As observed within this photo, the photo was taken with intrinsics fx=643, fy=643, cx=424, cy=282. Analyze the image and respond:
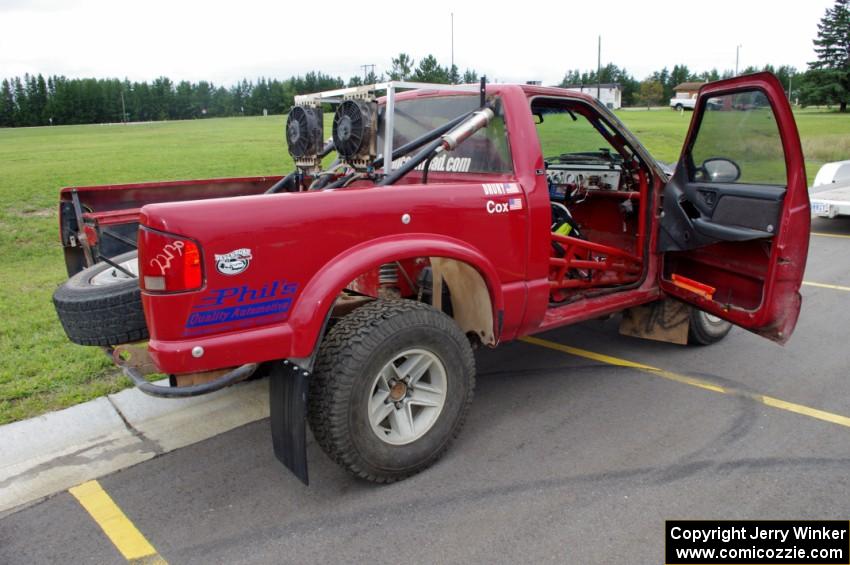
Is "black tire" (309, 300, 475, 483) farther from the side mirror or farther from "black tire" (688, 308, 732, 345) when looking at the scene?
"black tire" (688, 308, 732, 345)

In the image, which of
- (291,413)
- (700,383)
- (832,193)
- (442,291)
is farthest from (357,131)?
(832,193)

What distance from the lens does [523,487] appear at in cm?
321

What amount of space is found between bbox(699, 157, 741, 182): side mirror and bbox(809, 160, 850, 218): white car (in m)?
5.53

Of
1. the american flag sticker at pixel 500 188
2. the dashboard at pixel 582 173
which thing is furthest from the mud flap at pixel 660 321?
the american flag sticker at pixel 500 188

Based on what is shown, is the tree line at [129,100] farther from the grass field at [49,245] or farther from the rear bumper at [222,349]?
the rear bumper at [222,349]

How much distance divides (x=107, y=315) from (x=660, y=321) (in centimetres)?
389

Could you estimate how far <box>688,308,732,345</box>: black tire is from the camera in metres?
4.93

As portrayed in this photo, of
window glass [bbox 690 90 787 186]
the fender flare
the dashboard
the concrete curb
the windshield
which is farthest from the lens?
the dashboard

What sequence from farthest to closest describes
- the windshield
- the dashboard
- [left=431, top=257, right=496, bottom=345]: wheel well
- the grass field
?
the dashboard, the grass field, the windshield, [left=431, top=257, right=496, bottom=345]: wheel well

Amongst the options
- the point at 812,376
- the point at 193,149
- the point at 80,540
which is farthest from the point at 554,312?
the point at 193,149

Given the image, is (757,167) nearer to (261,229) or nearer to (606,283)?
(606,283)

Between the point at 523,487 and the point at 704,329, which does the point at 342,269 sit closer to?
the point at 523,487

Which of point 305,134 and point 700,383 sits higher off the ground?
point 305,134

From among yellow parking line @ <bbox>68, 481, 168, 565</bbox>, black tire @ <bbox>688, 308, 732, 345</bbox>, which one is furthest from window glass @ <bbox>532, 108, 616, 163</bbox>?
yellow parking line @ <bbox>68, 481, 168, 565</bbox>
